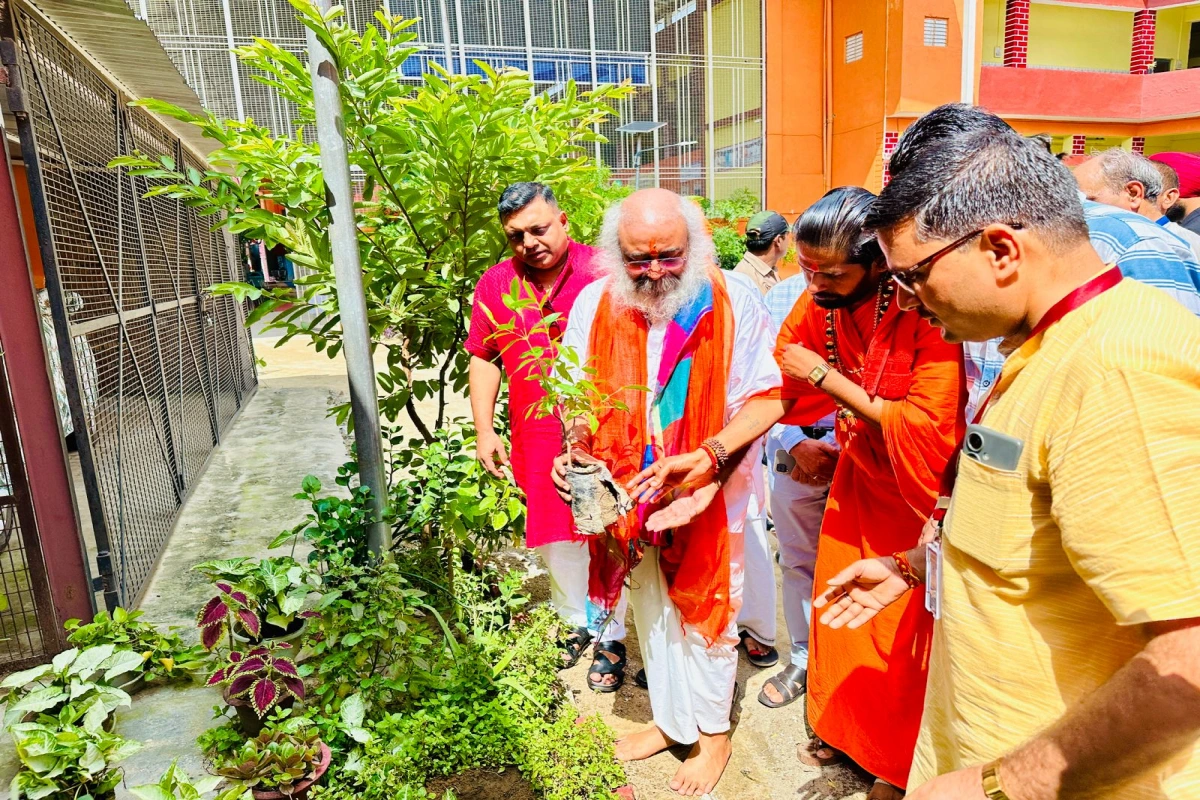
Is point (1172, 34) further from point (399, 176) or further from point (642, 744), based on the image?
point (642, 744)

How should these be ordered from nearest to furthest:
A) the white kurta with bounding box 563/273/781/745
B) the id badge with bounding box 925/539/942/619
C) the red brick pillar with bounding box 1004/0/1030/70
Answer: the id badge with bounding box 925/539/942/619 < the white kurta with bounding box 563/273/781/745 < the red brick pillar with bounding box 1004/0/1030/70

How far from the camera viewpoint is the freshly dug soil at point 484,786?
2.13 m

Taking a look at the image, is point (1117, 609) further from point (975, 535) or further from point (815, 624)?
point (815, 624)

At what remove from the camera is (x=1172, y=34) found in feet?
64.2

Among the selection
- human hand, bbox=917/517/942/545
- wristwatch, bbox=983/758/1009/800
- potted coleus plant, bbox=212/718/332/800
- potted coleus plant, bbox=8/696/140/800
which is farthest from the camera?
potted coleus plant, bbox=212/718/332/800

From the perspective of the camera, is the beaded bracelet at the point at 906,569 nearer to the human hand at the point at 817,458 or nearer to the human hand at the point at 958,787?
the human hand at the point at 958,787

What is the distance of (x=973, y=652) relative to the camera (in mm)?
1059

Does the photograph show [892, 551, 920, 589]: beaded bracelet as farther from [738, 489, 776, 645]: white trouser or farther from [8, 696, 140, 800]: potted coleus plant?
[8, 696, 140, 800]: potted coleus plant

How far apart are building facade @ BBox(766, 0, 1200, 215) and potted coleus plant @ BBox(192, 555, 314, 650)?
17.5 meters

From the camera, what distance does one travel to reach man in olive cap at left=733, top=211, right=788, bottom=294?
4219 mm

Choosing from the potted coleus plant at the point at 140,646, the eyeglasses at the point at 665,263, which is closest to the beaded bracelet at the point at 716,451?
the eyeglasses at the point at 665,263

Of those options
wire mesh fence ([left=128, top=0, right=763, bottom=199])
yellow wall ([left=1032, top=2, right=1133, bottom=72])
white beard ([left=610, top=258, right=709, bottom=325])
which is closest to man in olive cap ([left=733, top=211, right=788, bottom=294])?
white beard ([left=610, top=258, right=709, bottom=325])

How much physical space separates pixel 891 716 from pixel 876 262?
1.33 metres

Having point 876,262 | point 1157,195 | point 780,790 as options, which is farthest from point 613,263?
point 1157,195
